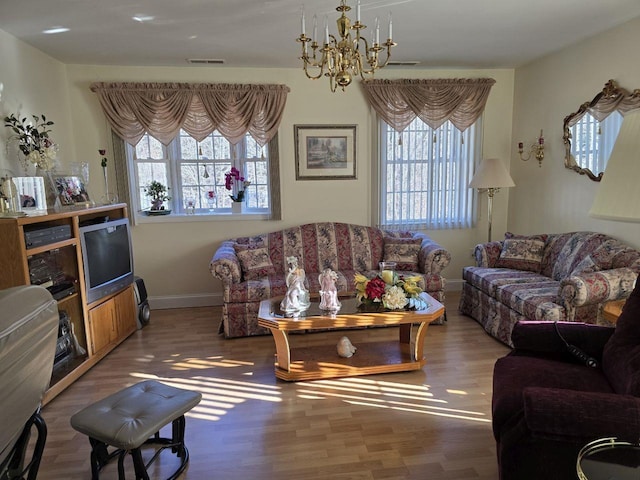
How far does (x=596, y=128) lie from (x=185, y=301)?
453 centimetres

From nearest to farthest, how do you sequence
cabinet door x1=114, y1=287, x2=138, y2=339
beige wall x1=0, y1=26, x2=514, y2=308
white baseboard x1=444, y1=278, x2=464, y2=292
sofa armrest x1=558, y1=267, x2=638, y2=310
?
sofa armrest x1=558, y1=267, x2=638, y2=310, cabinet door x1=114, y1=287, x2=138, y2=339, beige wall x1=0, y1=26, x2=514, y2=308, white baseboard x1=444, y1=278, x2=464, y2=292

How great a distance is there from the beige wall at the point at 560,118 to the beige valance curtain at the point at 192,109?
2752 mm

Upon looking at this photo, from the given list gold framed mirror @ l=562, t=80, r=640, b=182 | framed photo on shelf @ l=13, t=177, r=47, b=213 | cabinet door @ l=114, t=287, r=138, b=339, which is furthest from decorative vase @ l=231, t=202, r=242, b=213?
gold framed mirror @ l=562, t=80, r=640, b=182

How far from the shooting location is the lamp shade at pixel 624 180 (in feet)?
3.99

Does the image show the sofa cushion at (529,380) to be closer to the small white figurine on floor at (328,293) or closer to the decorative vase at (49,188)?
the small white figurine on floor at (328,293)

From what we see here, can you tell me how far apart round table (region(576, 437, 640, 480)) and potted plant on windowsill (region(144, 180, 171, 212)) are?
4.35 metres

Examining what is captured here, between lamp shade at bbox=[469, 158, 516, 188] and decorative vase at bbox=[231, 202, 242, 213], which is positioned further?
decorative vase at bbox=[231, 202, 242, 213]

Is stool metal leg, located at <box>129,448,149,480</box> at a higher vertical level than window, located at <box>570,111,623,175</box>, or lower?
lower

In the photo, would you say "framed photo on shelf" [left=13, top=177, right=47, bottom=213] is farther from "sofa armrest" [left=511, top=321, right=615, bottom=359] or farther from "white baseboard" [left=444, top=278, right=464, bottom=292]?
"white baseboard" [left=444, top=278, right=464, bottom=292]

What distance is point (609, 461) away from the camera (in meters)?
1.37

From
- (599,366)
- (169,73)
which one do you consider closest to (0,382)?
(599,366)

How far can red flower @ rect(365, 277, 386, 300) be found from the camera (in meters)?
3.07

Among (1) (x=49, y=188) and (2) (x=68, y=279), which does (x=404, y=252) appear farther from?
(1) (x=49, y=188)

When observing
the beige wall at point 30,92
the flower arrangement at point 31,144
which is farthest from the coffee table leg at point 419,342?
the beige wall at point 30,92
